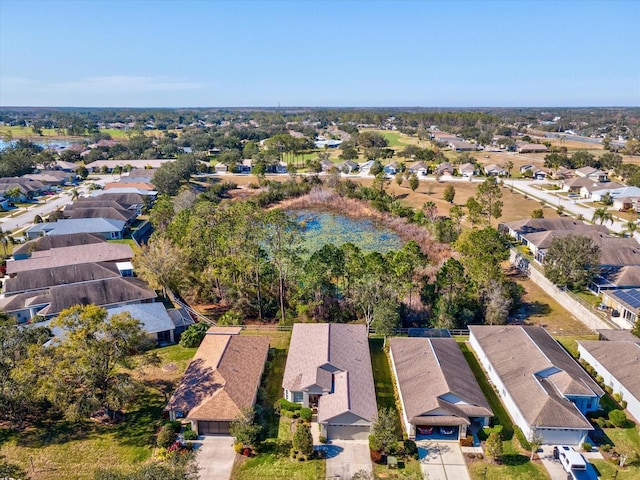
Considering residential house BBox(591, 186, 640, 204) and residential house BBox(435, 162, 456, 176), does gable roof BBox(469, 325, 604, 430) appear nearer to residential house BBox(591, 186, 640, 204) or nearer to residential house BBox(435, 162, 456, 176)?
residential house BBox(591, 186, 640, 204)

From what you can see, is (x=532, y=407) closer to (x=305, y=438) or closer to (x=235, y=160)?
(x=305, y=438)

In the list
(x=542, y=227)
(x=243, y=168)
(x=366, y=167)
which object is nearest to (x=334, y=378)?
(x=542, y=227)

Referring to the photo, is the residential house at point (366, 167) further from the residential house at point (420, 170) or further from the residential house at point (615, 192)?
the residential house at point (615, 192)

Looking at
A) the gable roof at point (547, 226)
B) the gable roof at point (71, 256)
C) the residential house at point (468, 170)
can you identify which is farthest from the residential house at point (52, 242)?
the residential house at point (468, 170)

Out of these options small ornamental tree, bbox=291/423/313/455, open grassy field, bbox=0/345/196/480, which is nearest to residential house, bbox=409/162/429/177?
open grassy field, bbox=0/345/196/480

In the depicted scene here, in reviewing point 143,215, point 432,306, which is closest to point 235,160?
point 143,215
